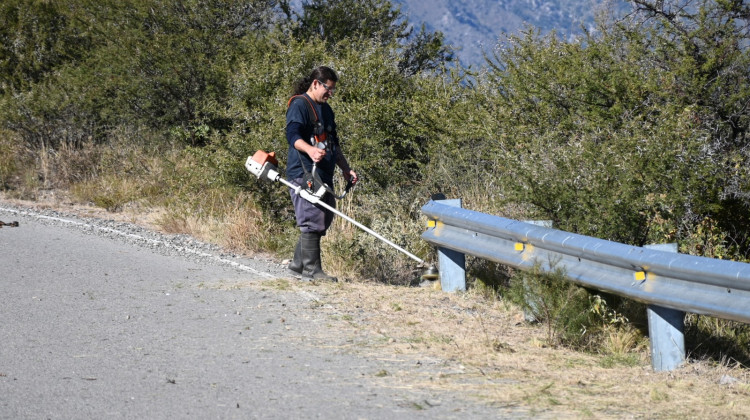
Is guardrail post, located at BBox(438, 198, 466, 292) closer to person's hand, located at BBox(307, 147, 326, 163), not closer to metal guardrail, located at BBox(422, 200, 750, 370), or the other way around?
metal guardrail, located at BBox(422, 200, 750, 370)

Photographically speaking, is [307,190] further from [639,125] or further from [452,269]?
[639,125]

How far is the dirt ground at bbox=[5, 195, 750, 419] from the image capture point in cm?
480

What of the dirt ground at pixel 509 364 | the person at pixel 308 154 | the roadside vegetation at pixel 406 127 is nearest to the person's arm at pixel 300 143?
the person at pixel 308 154

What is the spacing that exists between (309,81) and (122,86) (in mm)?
10837

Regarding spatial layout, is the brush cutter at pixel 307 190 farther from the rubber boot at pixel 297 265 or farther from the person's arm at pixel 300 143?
the rubber boot at pixel 297 265

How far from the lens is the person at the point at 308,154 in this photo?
860 cm

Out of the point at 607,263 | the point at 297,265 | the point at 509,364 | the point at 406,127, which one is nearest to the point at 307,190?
the point at 297,265

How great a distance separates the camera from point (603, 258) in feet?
20.6

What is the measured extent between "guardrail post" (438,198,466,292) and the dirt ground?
0.38 feet

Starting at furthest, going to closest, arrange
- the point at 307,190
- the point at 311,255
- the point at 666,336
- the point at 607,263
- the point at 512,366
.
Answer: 1. the point at 311,255
2. the point at 307,190
3. the point at 607,263
4. the point at 666,336
5. the point at 512,366

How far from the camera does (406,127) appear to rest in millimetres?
13305

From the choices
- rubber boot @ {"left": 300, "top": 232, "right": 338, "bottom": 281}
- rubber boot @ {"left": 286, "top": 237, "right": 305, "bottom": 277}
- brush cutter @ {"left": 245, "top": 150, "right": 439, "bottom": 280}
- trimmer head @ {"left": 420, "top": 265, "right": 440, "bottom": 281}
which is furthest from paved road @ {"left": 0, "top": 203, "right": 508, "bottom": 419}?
trimmer head @ {"left": 420, "top": 265, "right": 440, "bottom": 281}

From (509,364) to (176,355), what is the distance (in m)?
1.99

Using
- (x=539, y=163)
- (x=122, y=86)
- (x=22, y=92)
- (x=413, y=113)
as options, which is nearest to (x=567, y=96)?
(x=413, y=113)
